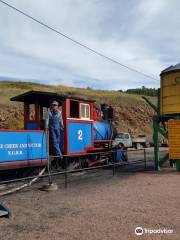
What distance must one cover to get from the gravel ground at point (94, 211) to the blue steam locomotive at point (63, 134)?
1312 millimetres

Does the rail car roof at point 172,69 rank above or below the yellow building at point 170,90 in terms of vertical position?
above

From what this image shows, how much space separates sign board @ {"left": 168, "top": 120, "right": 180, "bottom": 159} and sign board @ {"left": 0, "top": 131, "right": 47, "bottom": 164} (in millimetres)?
4989

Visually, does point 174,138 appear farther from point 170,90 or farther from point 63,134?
point 63,134

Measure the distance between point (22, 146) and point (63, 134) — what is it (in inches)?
94.6

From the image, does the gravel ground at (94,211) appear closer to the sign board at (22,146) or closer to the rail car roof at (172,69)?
the sign board at (22,146)

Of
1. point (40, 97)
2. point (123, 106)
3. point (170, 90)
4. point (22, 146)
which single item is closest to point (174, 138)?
point (170, 90)

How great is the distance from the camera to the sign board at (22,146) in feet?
36.9

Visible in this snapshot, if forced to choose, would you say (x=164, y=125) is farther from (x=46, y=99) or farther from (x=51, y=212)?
(x=51, y=212)

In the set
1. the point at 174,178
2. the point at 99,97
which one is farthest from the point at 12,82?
the point at 174,178

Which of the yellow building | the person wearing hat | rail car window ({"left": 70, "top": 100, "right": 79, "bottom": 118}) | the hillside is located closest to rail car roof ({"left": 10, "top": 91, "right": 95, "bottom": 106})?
rail car window ({"left": 70, "top": 100, "right": 79, "bottom": 118})

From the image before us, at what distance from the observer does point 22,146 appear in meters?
11.9

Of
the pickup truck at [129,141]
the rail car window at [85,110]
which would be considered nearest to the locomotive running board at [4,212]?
the rail car window at [85,110]

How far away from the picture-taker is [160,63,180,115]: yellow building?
581 inches

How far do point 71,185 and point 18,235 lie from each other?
544 centimetres
